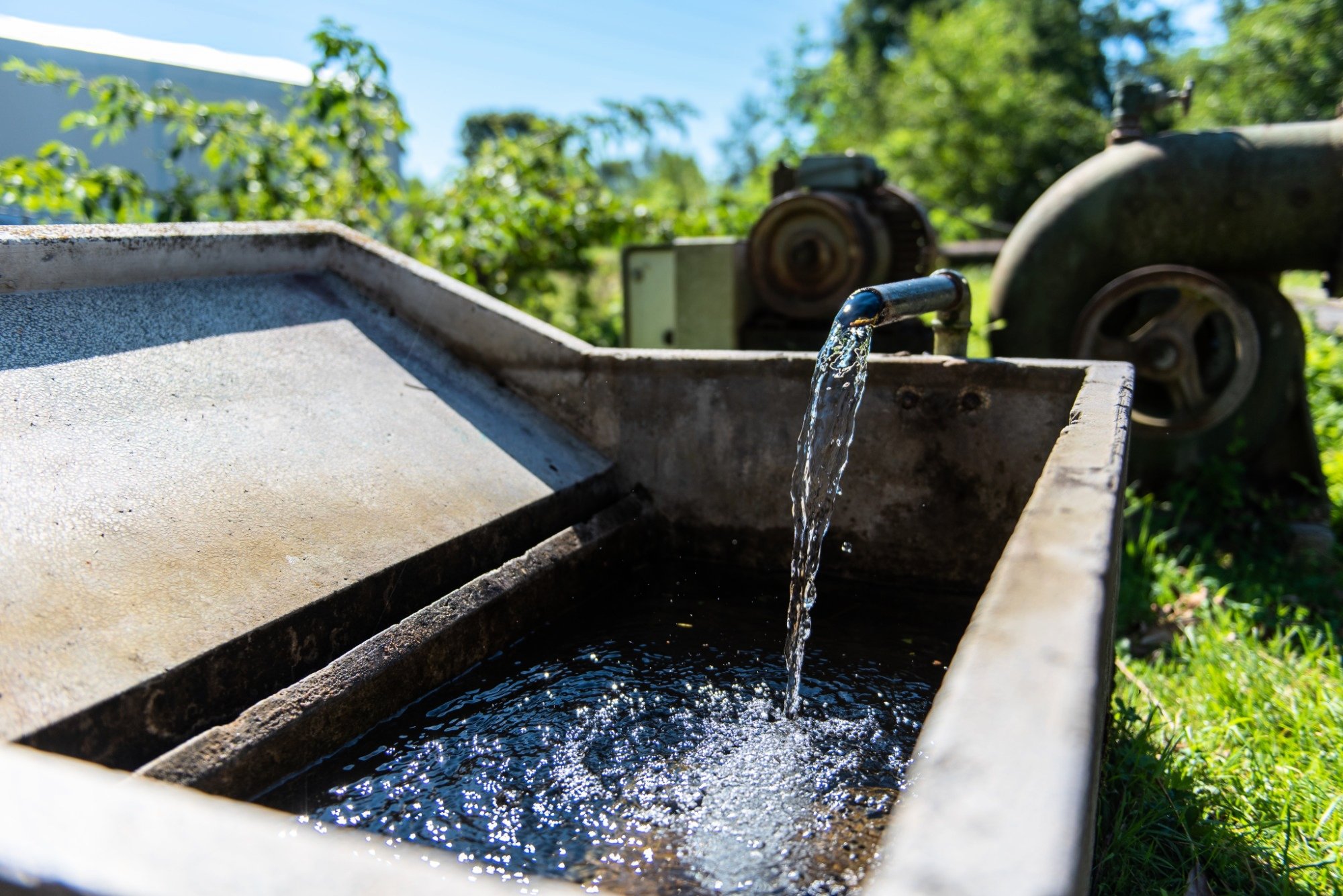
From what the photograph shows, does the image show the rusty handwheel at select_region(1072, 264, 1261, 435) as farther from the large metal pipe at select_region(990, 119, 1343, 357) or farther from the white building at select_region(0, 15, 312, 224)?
the white building at select_region(0, 15, 312, 224)

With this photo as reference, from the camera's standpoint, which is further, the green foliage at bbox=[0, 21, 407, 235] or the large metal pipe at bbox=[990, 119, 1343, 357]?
the green foliage at bbox=[0, 21, 407, 235]

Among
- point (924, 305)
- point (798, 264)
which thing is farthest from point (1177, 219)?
point (924, 305)

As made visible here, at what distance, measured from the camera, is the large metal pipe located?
13.2 ft

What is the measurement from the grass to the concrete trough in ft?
2.11

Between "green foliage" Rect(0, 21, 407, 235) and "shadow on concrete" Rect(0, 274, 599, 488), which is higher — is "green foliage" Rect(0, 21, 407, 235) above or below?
above

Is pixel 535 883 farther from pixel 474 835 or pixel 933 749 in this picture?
Answer: pixel 933 749

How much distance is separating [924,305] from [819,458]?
60 centimetres

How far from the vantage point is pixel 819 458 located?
10.4 ft

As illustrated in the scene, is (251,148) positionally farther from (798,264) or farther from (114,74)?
(798,264)

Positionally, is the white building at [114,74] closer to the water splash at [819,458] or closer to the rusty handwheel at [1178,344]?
the water splash at [819,458]

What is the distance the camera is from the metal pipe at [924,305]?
8.40 ft

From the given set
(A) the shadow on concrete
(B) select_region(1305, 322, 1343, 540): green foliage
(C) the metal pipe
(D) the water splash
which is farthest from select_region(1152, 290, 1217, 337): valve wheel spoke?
(A) the shadow on concrete

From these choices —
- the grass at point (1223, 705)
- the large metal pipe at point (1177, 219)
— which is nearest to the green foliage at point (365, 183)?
the large metal pipe at point (1177, 219)

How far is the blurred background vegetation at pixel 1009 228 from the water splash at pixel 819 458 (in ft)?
3.02
